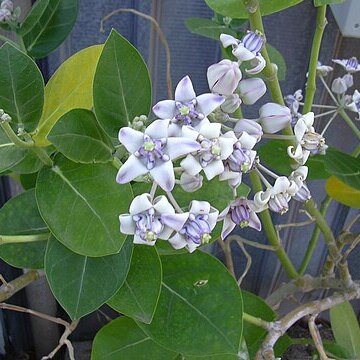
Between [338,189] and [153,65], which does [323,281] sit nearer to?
[338,189]

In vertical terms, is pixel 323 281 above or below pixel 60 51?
below

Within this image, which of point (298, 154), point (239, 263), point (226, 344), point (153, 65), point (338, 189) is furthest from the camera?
point (239, 263)

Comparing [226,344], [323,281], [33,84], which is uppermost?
[33,84]

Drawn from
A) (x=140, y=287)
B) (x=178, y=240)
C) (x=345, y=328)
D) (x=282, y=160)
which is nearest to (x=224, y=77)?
(x=178, y=240)

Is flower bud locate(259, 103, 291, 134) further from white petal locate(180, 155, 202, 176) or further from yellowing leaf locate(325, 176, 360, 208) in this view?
yellowing leaf locate(325, 176, 360, 208)

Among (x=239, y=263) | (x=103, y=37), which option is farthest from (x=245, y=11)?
(x=239, y=263)

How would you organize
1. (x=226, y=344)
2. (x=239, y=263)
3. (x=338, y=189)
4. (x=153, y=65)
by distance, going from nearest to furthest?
(x=226, y=344) → (x=338, y=189) → (x=153, y=65) → (x=239, y=263)

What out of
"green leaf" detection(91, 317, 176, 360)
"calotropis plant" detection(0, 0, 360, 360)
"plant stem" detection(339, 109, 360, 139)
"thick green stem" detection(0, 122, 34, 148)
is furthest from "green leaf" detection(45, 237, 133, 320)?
"plant stem" detection(339, 109, 360, 139)

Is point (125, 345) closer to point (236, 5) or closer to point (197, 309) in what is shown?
point (197, 309)
